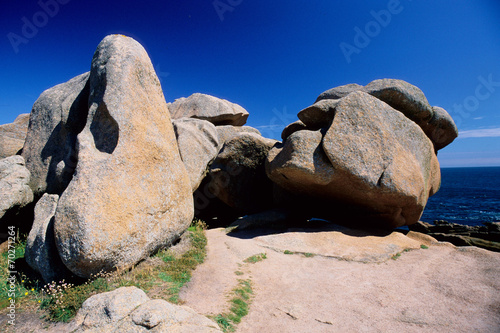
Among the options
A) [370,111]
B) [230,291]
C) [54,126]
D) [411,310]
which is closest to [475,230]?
[370,111]

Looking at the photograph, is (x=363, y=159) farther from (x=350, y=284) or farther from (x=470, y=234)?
(x=470, y=234)

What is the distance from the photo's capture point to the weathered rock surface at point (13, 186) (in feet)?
30.3

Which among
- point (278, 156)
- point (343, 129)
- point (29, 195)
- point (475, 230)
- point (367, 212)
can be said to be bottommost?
point (475, 230)

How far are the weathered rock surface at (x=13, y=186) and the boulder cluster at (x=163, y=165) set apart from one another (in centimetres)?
3

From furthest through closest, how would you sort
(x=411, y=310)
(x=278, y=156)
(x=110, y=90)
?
(x=278, y=156) → (x=110, y=90) → (x=411, y=310)

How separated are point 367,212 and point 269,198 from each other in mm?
5431

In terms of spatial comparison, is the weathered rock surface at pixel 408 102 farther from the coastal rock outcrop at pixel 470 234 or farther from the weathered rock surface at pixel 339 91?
the coastal rock outcrop at pixel 470 234

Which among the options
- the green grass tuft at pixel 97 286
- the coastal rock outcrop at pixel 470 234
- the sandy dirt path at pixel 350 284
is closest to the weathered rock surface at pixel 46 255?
the green grass tuft at pixel 97 286

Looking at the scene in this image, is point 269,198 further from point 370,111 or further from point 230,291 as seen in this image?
point 230,291

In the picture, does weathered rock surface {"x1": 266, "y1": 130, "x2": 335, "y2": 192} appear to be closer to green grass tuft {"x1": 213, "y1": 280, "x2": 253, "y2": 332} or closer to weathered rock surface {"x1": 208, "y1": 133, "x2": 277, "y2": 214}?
weathered rock surface {"x1": 208, "y1": 133, "x2": 277, "y2": 214}

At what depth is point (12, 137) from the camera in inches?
505

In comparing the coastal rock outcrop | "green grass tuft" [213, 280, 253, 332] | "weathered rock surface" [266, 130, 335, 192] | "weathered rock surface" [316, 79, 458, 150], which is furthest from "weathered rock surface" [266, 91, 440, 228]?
"green grass tuft" [213, 280, 253, 332]

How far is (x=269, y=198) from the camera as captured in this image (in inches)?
640

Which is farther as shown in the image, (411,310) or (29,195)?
(29,195)
